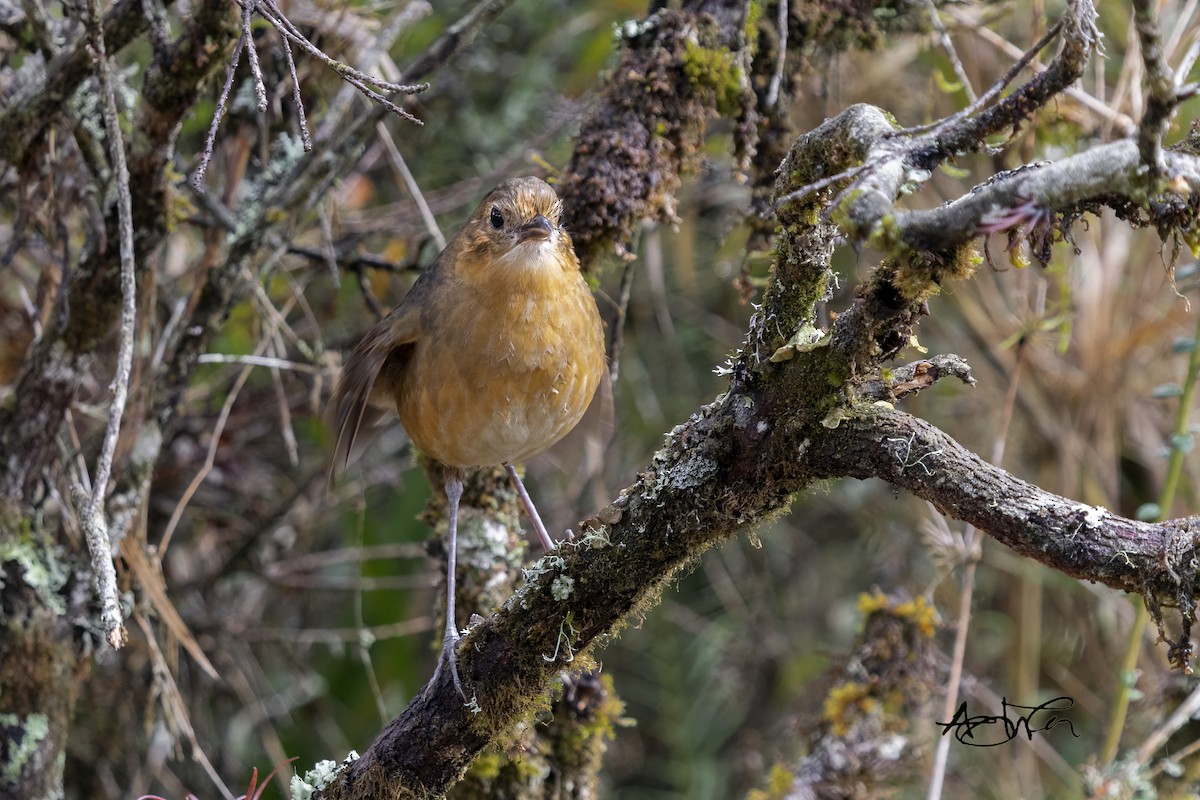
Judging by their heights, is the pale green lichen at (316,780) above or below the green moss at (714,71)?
below

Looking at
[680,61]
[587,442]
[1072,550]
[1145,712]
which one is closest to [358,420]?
[680,61]

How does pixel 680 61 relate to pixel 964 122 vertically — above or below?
above

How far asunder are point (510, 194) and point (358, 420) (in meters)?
0.88

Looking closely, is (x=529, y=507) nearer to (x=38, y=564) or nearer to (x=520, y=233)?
(x=520, y=233)

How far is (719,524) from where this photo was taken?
2.32 m

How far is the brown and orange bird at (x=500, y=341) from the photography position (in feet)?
10.3

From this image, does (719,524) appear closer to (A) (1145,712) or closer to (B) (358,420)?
(B) (358,420)

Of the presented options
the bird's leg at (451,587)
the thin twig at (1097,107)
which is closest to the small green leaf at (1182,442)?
the thin twig at (1097,107)

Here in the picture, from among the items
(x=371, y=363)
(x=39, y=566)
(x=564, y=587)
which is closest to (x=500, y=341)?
(x=371, y=363)

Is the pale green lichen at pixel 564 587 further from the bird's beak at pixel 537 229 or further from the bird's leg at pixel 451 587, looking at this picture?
the bird's beak at pixel 537 229

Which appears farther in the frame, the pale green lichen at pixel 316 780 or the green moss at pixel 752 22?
the green moss at pixel 752 22

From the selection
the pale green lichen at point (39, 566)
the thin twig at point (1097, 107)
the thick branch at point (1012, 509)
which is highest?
the thin twig at point (1097, 107)

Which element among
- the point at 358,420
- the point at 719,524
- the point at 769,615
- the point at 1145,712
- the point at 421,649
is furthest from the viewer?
the point at 769,615

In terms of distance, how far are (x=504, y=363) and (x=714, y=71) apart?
42.6 inches
